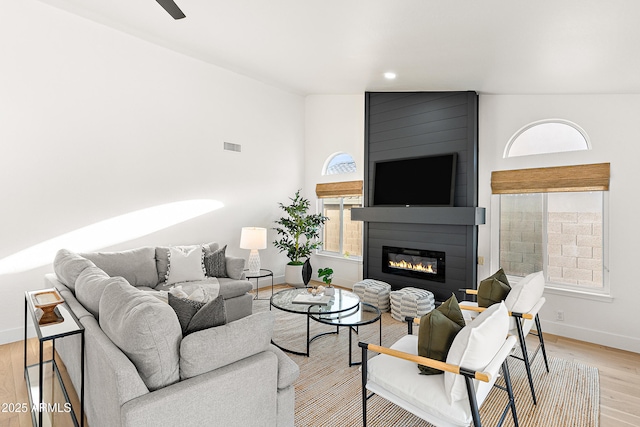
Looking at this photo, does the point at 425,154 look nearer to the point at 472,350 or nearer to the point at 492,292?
the point at 492,292

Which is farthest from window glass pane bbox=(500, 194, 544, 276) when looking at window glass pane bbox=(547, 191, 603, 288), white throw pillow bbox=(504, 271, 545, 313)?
white throw pillow bbox=(504, 271, 545, 313)

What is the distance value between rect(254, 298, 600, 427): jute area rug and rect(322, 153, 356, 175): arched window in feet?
11.0

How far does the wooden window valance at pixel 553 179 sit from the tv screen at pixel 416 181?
1.86 ft

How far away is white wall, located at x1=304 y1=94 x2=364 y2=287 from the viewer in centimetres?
597

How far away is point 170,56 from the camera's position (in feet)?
16.0

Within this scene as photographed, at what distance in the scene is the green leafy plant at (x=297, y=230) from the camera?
6.00 metres

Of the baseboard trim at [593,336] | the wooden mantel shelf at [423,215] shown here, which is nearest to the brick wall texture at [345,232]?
the wooden mantel shelf at [423,215]

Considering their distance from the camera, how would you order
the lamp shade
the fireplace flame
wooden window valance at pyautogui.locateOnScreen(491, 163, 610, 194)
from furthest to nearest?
the lamp shade < the fireplace flame < wooden window valance at pyautogui.locateOnScreen(491, 163, 610, 194)

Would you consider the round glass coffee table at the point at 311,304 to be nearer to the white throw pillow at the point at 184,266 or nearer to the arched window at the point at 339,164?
the white throw pillow at the point at 184,266

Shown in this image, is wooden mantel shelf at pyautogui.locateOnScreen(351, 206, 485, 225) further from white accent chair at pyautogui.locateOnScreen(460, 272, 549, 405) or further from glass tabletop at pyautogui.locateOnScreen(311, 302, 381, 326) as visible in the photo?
glass tabletop at pyautogui.locateOnScreen(311, 302, 381, 326)

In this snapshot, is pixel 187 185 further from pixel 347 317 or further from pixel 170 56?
pixel 347 317

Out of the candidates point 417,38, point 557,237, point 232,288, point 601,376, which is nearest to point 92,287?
point 232,288

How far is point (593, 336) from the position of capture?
368cm

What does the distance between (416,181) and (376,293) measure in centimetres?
171
